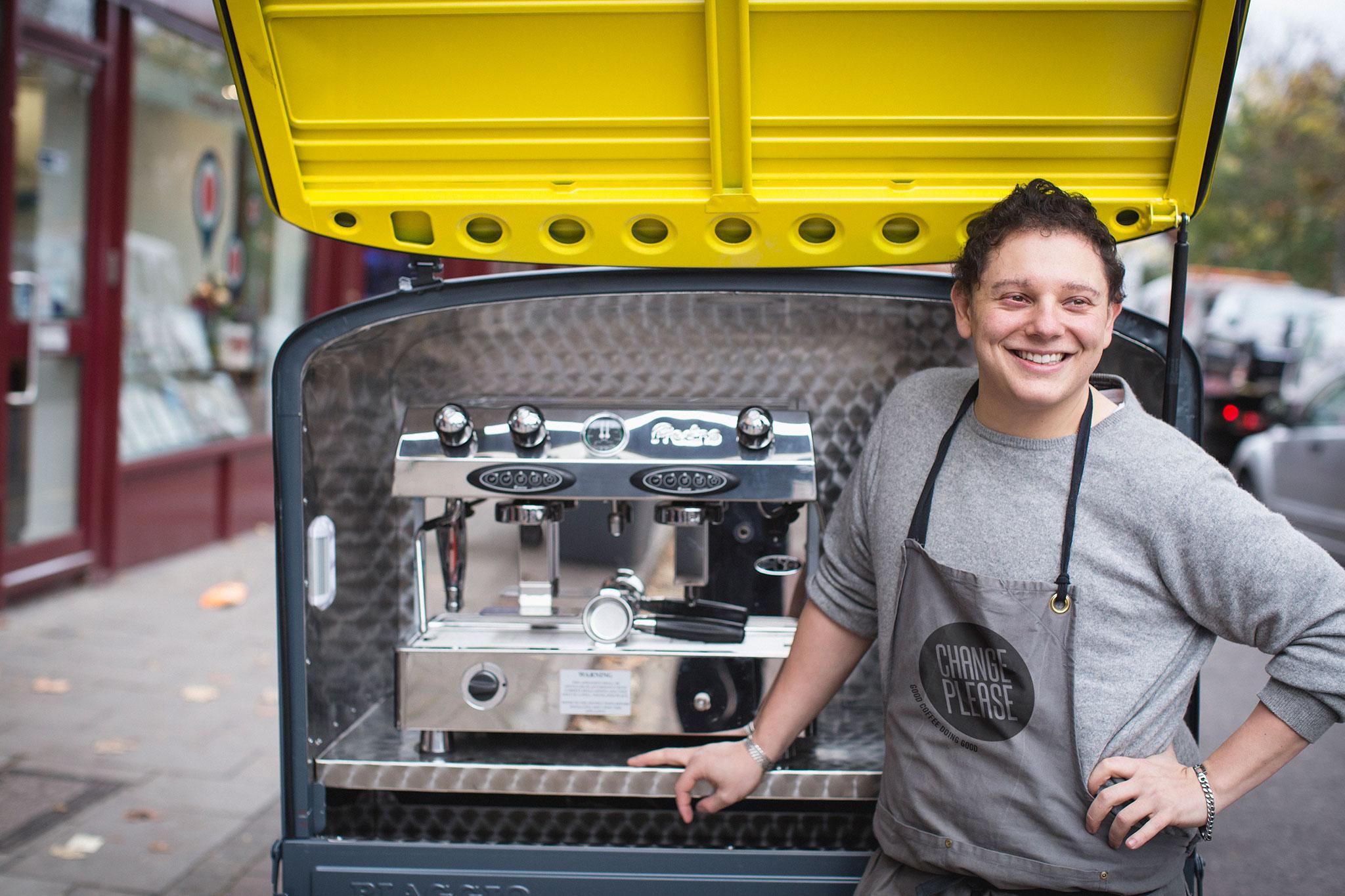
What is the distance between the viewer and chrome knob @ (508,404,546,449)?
2082 mm

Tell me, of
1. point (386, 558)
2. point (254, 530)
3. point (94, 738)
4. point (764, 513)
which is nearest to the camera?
point (764, 513)

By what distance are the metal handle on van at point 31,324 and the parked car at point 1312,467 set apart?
6.70 meters

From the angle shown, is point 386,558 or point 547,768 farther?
point 386,558

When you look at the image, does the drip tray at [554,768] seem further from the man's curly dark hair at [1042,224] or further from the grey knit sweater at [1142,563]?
the man's curly dark hair at [1042,224]

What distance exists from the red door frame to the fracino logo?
13.9ft

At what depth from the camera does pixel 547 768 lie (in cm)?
213

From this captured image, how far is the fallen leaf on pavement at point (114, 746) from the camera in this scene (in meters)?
3.93

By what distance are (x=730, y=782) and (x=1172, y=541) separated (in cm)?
84

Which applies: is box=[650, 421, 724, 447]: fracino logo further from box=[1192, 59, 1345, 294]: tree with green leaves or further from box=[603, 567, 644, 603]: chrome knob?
box=[1192, 59, 1345, 294]: tree with green leaves

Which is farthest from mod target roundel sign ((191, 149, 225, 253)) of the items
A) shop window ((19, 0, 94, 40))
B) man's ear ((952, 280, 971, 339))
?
man's ear ((952, 280, 971, 339))

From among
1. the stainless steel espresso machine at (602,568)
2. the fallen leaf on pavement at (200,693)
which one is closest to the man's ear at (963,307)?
the stainless steel espresso machine at (602,568)

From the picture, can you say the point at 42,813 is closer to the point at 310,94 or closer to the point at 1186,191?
the point at 310,94

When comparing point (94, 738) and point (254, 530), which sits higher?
point (254, 530)

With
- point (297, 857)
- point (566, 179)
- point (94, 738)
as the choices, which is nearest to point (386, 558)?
point (297, 857)
